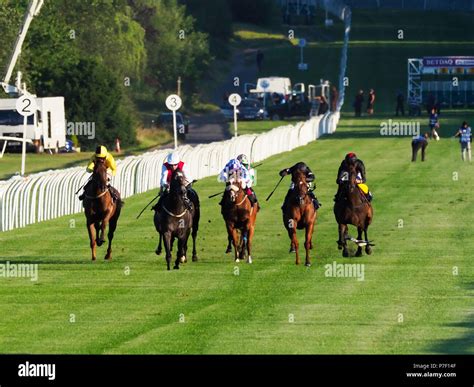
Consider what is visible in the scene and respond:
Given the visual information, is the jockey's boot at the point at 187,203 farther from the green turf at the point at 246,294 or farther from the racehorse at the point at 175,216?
the green turf at the point at 246,294

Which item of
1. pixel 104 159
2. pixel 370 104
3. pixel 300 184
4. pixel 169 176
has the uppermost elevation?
pixel 104 159

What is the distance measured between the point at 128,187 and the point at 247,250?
14726 mm

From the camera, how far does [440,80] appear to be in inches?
3912

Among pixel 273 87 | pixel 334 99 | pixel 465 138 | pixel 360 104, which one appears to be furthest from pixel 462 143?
pixel 273 87

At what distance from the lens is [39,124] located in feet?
203

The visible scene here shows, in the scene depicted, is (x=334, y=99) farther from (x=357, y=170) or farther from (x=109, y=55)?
(x=357, y=170)

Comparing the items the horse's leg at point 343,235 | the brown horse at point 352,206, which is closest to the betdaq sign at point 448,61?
the horse's leg at point 343,235

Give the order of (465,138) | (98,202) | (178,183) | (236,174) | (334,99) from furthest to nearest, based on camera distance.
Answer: (334,99) < (465,138) < (98,202) < (236,174) < (178,183)

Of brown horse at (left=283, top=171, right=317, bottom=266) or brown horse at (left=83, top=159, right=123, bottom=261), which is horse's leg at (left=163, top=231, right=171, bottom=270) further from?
brown horse at (left=283, top=171, right=317, bottom=266)

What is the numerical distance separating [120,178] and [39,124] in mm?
24036

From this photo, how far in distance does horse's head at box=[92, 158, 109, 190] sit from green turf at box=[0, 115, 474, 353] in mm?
1205

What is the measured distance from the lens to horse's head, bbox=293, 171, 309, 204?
24.1 m

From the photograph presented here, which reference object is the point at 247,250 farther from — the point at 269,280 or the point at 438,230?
the point at 438,230
